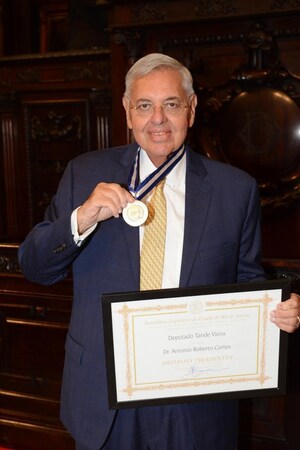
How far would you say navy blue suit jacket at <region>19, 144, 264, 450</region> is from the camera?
1413 mm

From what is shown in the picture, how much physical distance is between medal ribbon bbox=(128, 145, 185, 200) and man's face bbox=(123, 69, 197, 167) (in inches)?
1.1

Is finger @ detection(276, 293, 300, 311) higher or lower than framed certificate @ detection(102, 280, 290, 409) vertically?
higher

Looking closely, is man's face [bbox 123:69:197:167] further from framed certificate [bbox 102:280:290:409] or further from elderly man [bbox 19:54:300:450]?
framed certificate [bbox 102:280:290:409]

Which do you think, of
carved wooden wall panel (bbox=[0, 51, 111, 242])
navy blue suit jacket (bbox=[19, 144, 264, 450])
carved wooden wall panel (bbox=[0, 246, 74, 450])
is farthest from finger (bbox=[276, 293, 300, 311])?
carved wooden wall panel (bbox=[0, 51, 111, 242])

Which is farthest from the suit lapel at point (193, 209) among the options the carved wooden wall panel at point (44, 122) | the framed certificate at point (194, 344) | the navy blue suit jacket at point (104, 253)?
the carved wooden wall panel at point (44, 122)

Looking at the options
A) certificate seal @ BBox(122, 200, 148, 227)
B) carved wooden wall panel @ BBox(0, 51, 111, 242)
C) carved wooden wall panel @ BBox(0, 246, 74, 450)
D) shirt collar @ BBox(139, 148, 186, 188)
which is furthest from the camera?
carved wooden wall panel @ BBox(0, 51, 111, 242)

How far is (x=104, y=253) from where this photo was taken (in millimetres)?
1437

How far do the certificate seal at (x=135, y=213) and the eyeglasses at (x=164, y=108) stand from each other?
10.6 inches

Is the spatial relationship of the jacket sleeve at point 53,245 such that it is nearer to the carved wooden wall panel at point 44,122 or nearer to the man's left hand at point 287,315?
the man's left hand at point 287,315

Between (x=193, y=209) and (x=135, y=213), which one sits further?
(x=193, y=209)

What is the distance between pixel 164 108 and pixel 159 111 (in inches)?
0.9

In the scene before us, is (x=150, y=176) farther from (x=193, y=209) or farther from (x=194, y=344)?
(x=194, y=344)

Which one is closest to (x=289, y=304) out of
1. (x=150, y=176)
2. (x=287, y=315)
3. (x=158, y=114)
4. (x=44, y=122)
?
(x=287, y=315)
